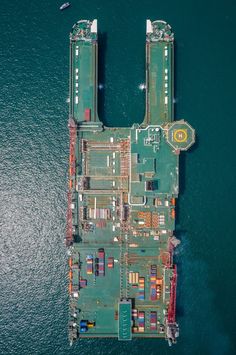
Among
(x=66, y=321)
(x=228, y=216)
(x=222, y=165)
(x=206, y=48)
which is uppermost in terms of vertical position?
(x=206, y=48)

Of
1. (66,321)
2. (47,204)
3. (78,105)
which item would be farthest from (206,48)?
(66,321)

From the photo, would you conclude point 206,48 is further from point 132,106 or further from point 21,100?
point 21,100

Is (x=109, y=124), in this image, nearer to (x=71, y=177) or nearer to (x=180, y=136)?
(x=71, y=177)

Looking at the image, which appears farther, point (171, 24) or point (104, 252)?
point (171, 24)

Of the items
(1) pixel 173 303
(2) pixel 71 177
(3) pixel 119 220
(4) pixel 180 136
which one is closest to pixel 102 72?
(4) pixel 180 136

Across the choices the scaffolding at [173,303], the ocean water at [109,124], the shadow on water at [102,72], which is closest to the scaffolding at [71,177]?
the ocean water at [109,124]

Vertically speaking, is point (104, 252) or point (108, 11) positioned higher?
point (108, 11)

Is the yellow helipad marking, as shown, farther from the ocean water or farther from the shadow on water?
the shadow on water
